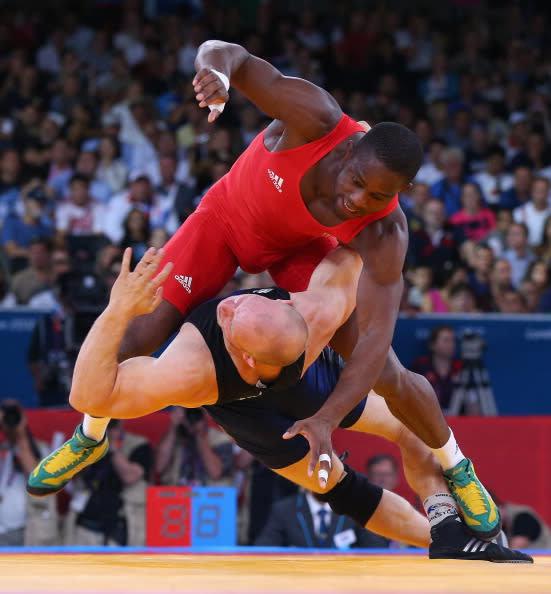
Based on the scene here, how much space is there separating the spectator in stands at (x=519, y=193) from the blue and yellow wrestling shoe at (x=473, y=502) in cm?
522

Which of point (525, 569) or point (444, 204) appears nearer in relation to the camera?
point (525, 569)

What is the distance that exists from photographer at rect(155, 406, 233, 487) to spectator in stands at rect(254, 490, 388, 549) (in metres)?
0.36

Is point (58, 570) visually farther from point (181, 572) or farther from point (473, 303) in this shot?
point (473, 303)

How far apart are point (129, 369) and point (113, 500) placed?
97.7 inches

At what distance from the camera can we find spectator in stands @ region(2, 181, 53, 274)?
829cm

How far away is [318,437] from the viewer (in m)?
3.44

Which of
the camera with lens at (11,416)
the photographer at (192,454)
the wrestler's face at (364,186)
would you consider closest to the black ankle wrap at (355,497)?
the wrestler's face at (364,186)

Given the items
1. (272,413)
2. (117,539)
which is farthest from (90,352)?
(117,539)

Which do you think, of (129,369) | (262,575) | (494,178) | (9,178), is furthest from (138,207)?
(262,575)

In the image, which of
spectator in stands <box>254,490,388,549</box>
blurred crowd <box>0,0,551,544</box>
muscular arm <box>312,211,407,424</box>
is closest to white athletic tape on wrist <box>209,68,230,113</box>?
muscular arm <box>312,211,407,424</box>

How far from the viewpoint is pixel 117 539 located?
5.78 meters

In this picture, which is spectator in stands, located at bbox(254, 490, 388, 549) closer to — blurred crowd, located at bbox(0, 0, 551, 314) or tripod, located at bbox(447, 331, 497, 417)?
tripod, located at bbox(447, 331, 497, 417)

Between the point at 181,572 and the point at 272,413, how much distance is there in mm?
996

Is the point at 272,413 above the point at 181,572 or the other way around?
above
